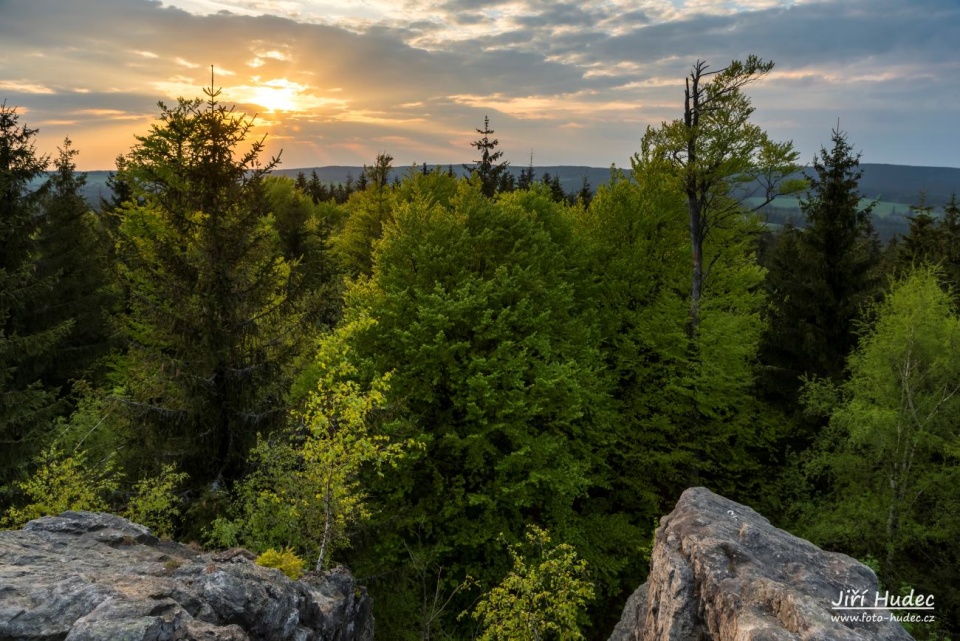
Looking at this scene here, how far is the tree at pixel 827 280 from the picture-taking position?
79.5 feet

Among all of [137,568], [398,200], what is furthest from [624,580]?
[398,200]

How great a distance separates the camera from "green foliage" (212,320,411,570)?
10258mm

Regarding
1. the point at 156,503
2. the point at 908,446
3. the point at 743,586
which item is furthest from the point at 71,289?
the point at 908,446

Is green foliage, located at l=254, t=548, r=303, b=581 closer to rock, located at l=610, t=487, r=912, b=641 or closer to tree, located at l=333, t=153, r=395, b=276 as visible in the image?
rock, located at l=610, t=487, r=912, b=641

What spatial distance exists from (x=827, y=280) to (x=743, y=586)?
21189 mm

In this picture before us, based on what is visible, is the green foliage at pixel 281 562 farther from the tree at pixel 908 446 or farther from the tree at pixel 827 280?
the tree at pixel 827 280

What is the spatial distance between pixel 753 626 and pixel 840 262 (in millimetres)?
22239

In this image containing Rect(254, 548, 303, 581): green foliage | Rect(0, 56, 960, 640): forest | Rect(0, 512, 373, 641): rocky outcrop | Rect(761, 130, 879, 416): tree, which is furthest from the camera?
Rect(761, 130, 879, 416): tree

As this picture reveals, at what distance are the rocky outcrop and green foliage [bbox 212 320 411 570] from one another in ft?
4.21

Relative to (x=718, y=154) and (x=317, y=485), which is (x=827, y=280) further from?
(x=317, y=485)

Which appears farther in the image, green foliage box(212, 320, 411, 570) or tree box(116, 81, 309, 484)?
tree box(116, 81, 309, 484)

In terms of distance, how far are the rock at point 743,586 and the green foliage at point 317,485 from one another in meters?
5.90

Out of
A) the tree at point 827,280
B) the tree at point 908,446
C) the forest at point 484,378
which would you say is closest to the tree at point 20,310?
the forest at point 484,378

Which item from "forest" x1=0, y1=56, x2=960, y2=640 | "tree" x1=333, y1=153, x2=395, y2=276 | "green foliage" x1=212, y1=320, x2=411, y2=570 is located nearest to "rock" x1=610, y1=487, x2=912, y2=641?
"forest" x1=0, y1=56, x2=960, y2=640
